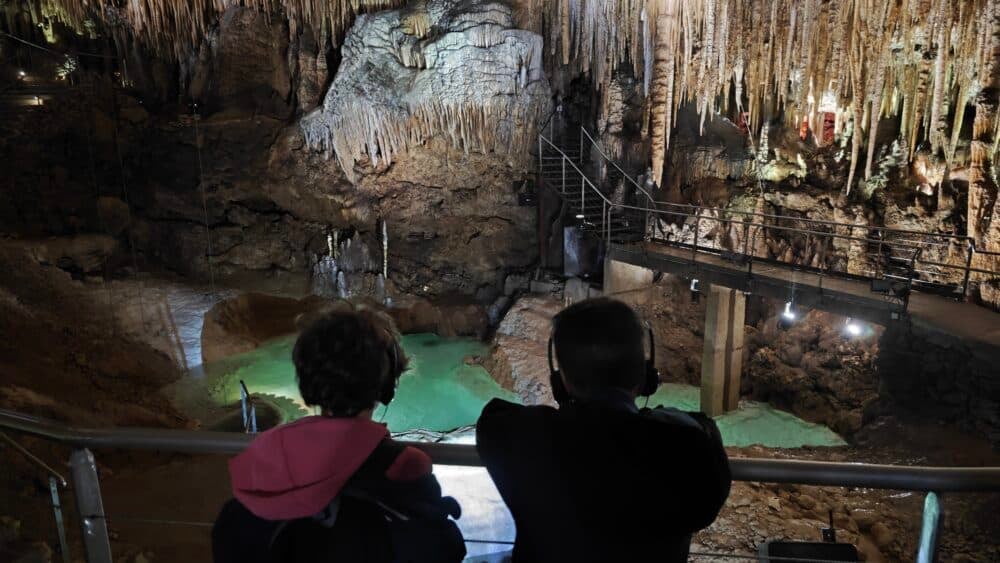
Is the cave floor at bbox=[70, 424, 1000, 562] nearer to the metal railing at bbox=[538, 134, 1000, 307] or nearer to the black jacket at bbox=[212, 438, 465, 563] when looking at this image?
the black jacket at bbox=[212, 438, 465, 563]

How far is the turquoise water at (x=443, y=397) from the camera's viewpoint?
9461 millimetres

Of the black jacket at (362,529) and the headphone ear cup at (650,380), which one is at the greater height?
the headphone ear cup at (650,380)

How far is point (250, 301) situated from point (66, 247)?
3.42m

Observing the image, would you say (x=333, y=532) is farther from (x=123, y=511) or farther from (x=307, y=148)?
(x=307, y=148)

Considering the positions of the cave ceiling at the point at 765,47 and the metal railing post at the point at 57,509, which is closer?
the metal railing post at the point at 57,509

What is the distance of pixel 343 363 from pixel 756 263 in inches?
340

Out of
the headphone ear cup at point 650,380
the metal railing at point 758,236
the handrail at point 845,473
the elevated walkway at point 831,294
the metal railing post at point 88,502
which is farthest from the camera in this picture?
the metal railing at point 758,236

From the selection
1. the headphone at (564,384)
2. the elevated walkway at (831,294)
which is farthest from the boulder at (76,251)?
the headphone at (564,384)

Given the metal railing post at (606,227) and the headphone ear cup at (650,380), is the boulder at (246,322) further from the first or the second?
the headphone ear cup at (650,380)

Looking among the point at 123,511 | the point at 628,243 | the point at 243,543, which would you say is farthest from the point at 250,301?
the point at 243,543

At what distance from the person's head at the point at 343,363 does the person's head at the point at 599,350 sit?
1.10 feet

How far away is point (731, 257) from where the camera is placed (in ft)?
29.9

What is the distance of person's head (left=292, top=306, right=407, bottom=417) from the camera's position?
1166 millimetres

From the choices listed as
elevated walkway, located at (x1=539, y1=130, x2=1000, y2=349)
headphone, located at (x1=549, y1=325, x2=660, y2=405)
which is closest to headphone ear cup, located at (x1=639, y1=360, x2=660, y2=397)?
headphone, located at (x1=549, y1=325, x2=660, y2=405)
